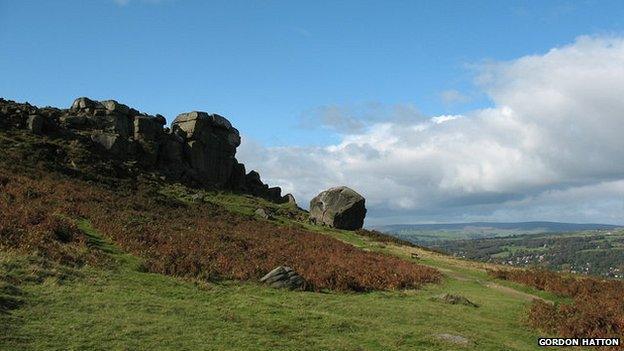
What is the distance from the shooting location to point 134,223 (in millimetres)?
29328

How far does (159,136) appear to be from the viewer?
72.4 meters

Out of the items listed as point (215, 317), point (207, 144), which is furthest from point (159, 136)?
point (215, 317)

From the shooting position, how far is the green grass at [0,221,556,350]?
484 inches

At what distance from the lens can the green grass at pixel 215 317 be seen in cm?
1229

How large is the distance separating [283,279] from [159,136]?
56.2 meters

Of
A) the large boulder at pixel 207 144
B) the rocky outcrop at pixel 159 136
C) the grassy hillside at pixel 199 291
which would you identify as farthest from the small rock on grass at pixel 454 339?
the large boulder at pixel 207 144

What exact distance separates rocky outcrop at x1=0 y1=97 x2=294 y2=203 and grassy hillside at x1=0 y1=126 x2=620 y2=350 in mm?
26838

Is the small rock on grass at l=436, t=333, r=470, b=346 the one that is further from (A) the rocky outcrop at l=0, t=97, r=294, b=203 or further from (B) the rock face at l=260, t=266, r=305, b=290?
(A) the rocky outcrop at l=0, t=97, r=294, b=203

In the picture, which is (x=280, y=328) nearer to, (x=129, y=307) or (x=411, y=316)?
(x=129, y=307)

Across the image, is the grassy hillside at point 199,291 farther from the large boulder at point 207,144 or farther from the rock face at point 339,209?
the large boulder at point 207,144

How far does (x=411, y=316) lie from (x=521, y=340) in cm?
392

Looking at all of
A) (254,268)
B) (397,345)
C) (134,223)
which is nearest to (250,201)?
(134,223)

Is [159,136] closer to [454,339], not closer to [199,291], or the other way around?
[199,291]

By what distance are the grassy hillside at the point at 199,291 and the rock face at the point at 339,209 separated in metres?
26.0
